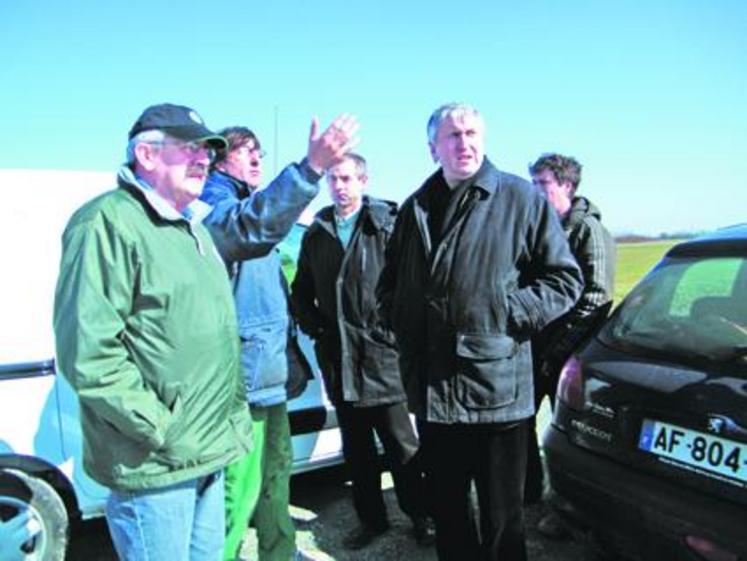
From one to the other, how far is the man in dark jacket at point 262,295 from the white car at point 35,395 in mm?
729

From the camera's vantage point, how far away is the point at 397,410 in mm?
3559

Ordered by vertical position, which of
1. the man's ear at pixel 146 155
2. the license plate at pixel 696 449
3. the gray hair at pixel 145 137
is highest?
the gray hair at pixel 145 137

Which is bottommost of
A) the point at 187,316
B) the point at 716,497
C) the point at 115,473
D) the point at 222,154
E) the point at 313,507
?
the point at 313,507

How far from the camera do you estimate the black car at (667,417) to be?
7.29 feet

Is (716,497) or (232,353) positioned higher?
(232,353)

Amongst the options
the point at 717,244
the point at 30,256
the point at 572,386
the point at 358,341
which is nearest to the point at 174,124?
the point at 30,256

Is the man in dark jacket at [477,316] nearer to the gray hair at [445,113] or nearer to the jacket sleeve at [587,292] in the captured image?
the gray hair at [445,113]

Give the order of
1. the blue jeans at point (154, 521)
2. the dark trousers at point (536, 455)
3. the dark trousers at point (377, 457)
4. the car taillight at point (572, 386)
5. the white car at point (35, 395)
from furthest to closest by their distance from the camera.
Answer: the dark trousers at point (536, 455) < the dark trousers at point (377, 457) < the white car at point (35, 395) < the car taillight at point (572, 386) < the blue jeans at point (154, 521)

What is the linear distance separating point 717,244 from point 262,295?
1.84 metres

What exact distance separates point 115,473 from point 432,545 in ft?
6.92

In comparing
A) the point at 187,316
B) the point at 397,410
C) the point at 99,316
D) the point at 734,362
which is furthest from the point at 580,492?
the point at 99,316

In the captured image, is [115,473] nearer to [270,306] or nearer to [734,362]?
[270,306]

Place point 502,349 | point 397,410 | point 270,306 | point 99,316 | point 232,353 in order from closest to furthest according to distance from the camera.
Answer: point 99,316
point 232,353
point 502,349
point 270,306
point 397,410

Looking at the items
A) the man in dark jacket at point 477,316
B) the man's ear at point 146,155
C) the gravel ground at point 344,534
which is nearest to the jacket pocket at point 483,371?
the man in dark jacket at point 477,316
